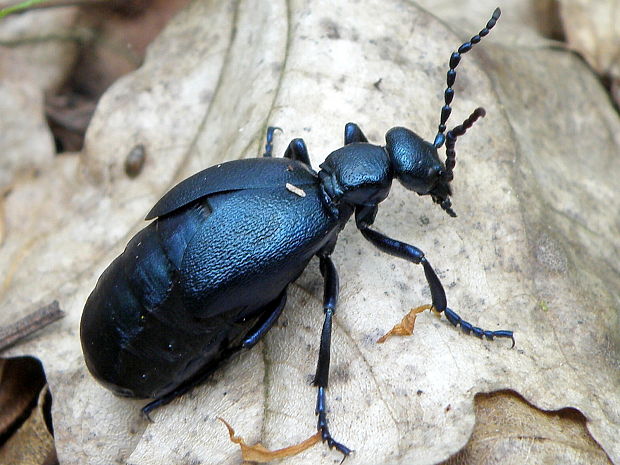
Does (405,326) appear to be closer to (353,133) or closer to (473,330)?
(473,330)

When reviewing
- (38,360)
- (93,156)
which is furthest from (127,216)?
(38,360)

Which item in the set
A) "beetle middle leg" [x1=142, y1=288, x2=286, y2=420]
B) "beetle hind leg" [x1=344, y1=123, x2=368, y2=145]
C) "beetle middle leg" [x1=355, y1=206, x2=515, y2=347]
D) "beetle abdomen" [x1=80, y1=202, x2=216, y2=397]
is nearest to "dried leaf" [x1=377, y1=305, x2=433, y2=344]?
"beetle middle leg" [x1=355, y1=206, x2=515, y2=347]

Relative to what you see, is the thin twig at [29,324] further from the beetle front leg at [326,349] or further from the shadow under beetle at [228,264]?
the beetle front leg at [326,349]

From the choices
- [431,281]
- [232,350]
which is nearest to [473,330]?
[431,281]

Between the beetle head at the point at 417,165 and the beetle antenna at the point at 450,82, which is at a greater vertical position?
the beetle antenna at the point at 450,82

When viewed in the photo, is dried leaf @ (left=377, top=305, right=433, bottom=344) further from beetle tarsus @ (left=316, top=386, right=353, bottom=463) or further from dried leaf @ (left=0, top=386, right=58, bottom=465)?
dried leaf @ (left=0, top=386, right=58, bottom=465)

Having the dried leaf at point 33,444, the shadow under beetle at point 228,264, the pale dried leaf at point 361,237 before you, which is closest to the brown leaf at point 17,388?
the dried leaf at point 33,444

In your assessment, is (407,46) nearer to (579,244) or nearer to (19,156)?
(579,244)
